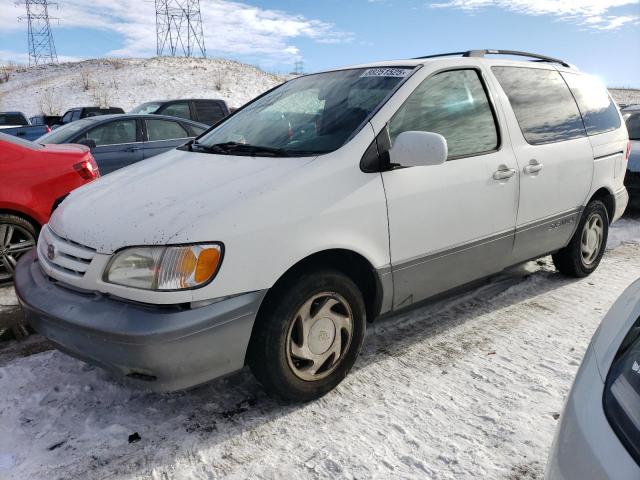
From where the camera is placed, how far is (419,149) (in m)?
2.75

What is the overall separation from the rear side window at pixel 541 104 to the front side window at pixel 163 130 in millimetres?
6010

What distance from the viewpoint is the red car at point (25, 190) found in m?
4.53

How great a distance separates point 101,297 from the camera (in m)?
2.41

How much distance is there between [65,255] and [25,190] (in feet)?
7.83

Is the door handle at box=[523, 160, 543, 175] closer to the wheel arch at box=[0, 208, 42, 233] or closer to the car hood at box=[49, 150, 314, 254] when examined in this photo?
the car hood at box=[49, 150, 314, 254]

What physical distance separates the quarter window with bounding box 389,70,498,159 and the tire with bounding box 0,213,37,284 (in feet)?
11.3

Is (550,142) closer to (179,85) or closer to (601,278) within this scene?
(601,278)

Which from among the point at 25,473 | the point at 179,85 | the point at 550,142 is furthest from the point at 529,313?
the point at 179,85

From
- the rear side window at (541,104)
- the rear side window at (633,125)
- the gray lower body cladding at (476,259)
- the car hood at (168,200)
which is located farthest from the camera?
the rear side window at (633,125)

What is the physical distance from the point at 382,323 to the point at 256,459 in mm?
1619

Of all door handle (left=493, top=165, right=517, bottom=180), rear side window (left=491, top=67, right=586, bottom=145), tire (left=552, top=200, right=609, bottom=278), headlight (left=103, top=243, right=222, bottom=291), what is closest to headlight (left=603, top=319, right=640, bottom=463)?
headlight (left=103, top=243, right=222, bottom=291)

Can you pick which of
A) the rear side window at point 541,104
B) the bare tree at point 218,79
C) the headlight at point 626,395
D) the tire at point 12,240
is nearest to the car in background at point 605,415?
the headlight at point 626,395

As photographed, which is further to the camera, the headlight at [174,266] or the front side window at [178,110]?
the front side window at [178,110]

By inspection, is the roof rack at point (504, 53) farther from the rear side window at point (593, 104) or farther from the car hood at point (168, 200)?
the car hood at point (168, 200)
